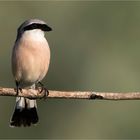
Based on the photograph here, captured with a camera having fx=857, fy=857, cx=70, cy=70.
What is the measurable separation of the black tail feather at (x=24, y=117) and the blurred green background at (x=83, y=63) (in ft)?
15.6

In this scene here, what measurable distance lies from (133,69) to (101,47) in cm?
124

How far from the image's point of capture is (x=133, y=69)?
17031 millimetres

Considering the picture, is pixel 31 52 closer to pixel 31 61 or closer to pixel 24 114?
pixel 31 61

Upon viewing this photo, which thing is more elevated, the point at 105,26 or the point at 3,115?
the point at 105,26

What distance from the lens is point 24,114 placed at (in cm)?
1059

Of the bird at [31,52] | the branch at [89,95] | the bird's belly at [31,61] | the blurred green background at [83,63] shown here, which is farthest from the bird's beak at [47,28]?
the blurred green background at [83,63]

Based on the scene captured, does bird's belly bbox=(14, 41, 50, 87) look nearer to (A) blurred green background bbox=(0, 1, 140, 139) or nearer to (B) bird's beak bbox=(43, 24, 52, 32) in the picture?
(B) bird's beak bbox=(43, 24, 52, 32)

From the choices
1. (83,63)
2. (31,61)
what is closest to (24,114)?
(31,61)

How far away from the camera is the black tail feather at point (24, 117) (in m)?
10.5

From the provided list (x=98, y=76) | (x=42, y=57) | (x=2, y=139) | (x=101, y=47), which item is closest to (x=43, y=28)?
(x=42, y=57)

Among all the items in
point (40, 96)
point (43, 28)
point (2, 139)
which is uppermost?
point (43, 28)

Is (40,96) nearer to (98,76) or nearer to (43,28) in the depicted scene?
(43,28)

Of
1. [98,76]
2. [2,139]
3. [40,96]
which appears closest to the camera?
[40,96]

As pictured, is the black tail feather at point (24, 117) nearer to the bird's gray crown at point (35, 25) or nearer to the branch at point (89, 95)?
the bird's gray crown at point (35, 25)
